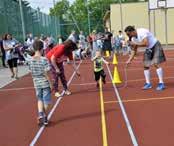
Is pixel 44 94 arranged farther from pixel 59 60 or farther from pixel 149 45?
pixel 149 45

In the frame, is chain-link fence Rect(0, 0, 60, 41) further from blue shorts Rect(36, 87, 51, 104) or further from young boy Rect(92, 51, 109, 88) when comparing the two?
blue shorts Rect(36, 87, 51, 104)

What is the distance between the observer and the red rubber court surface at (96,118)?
845cm

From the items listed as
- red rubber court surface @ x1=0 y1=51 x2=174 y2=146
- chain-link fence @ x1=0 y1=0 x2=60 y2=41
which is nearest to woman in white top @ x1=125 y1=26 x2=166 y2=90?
red rubber court surface @ x1=0 y1=51 x2=174 y2=146

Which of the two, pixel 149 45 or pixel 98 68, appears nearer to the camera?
pixel 149 45

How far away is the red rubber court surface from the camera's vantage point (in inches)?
333

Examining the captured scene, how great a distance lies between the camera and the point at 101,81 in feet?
57.0

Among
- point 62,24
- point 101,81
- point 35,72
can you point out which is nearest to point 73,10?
point 62,24

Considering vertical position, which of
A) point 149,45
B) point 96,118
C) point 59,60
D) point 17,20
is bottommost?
point 96,118

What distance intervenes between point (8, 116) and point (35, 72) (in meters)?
1.91

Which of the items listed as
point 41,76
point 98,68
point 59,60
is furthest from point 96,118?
point 98,68

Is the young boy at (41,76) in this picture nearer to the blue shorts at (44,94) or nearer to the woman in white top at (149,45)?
the blue shorts at (44,94)

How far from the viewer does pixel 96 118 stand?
10.3m

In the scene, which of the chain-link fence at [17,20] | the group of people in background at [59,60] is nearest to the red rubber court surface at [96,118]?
the group of people in background at [59,60]

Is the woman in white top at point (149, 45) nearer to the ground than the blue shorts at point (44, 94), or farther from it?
farther from it
